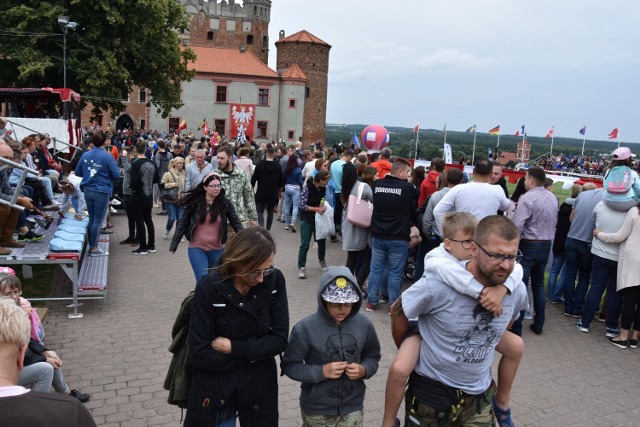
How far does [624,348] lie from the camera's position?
245 inches

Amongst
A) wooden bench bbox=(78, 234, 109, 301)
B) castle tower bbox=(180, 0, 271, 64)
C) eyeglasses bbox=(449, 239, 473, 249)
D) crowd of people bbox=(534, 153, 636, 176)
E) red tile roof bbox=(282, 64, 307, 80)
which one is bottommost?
wooden bench bbox=(78, 234, 109, 301)

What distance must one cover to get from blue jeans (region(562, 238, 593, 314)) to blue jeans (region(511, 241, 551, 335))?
84 centimetres

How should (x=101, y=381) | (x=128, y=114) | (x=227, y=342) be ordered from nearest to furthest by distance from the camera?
(x=227, y=342)
(x=101, y=381)
(x=128, y=114)

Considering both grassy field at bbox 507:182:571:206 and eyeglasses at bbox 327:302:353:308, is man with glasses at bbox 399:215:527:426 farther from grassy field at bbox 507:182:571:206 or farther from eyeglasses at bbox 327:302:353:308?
grassy field at bbox 507:182:571:206

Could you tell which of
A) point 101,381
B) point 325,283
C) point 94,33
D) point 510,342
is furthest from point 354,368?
point 94,33

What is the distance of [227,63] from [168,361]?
59070 millimetres

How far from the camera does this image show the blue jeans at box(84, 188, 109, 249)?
8078 millimetres

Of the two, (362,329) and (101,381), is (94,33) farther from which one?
(362,329)

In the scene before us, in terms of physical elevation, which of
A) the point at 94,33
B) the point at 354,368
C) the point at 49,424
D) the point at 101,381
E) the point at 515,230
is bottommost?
the point at 101,381

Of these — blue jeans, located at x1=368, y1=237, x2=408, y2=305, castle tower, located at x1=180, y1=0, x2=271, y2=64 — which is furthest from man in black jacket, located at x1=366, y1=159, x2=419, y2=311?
castle tower, located at x1=180, y1=0, x2=271, y2=64

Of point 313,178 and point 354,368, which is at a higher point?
point 313,178

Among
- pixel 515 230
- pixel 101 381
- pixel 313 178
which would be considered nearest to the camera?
pixel 515 230

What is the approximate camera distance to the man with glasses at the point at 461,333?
101 inches

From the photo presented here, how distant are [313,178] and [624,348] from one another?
16.1 ft
